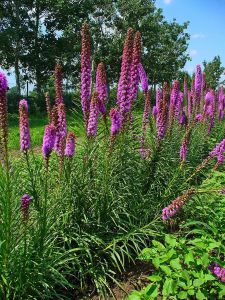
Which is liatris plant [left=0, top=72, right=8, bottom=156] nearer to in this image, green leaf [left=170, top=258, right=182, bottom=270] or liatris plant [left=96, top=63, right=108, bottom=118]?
green leaf [left=170, top=258, right=182, bottom=270]

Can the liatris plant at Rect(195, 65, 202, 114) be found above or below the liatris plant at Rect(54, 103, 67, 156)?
above

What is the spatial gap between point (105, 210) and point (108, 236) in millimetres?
278

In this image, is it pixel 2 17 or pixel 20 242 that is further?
pixel 2 17

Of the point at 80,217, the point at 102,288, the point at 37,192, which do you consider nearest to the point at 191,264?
the point at 102,288

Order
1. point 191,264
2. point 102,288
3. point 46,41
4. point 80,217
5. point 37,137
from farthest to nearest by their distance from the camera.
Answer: point 46,41
point 37,137
point 80,217
point 102,288
point 191,264

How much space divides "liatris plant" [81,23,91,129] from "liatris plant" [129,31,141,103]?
482mm

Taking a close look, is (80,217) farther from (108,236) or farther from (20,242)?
(20,242)

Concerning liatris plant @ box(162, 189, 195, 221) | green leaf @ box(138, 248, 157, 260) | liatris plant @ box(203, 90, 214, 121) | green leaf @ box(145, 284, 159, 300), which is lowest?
green leaf @ box(145, 284, 159, 300)

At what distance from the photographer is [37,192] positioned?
3908 mm

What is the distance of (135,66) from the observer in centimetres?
427

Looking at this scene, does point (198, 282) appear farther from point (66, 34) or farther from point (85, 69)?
point (66, 34)

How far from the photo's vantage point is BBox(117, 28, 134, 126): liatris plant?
4102 mm

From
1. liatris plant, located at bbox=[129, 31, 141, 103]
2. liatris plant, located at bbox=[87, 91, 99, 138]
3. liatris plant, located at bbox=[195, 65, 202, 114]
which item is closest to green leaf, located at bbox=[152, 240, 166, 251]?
liatris plant, located at bbox=[87, 91, 99, 138]

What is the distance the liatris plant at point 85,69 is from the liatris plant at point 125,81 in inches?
14.2
